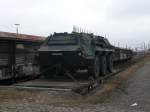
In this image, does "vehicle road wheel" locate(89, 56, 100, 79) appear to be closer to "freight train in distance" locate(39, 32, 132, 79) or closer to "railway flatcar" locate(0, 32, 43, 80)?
"freight train in distance" locate(39, 32, 132, 79)

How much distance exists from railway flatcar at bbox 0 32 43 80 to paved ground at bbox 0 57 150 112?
231 cm

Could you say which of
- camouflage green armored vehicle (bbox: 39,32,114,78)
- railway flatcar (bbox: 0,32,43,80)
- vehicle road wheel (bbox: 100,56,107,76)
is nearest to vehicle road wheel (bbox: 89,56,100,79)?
camouflage green armored vehicle (bbox: 39,32,114,78)

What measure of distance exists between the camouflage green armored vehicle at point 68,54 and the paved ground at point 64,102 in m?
2.46

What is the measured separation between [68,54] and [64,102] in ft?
14.9

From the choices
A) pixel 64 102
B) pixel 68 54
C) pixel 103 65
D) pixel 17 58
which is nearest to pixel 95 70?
pixel 68 54

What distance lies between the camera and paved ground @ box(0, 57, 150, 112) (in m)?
7.89

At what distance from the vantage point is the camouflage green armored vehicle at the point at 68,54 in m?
13.3

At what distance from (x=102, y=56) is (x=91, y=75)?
249 centimetres

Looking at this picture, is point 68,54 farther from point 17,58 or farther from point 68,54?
point 17,58

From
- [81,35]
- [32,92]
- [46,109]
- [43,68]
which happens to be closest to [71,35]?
[81,35]

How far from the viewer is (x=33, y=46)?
50.1 feet

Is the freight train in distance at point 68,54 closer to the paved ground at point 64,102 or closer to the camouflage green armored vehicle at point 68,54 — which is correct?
the camouflage green armored vehicle at point 68,54

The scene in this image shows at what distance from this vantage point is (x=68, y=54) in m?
13.3

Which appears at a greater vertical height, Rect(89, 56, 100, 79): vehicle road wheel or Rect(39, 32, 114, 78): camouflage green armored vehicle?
Rect(39, 32, 114, 78): camouflage green armored vehicle
